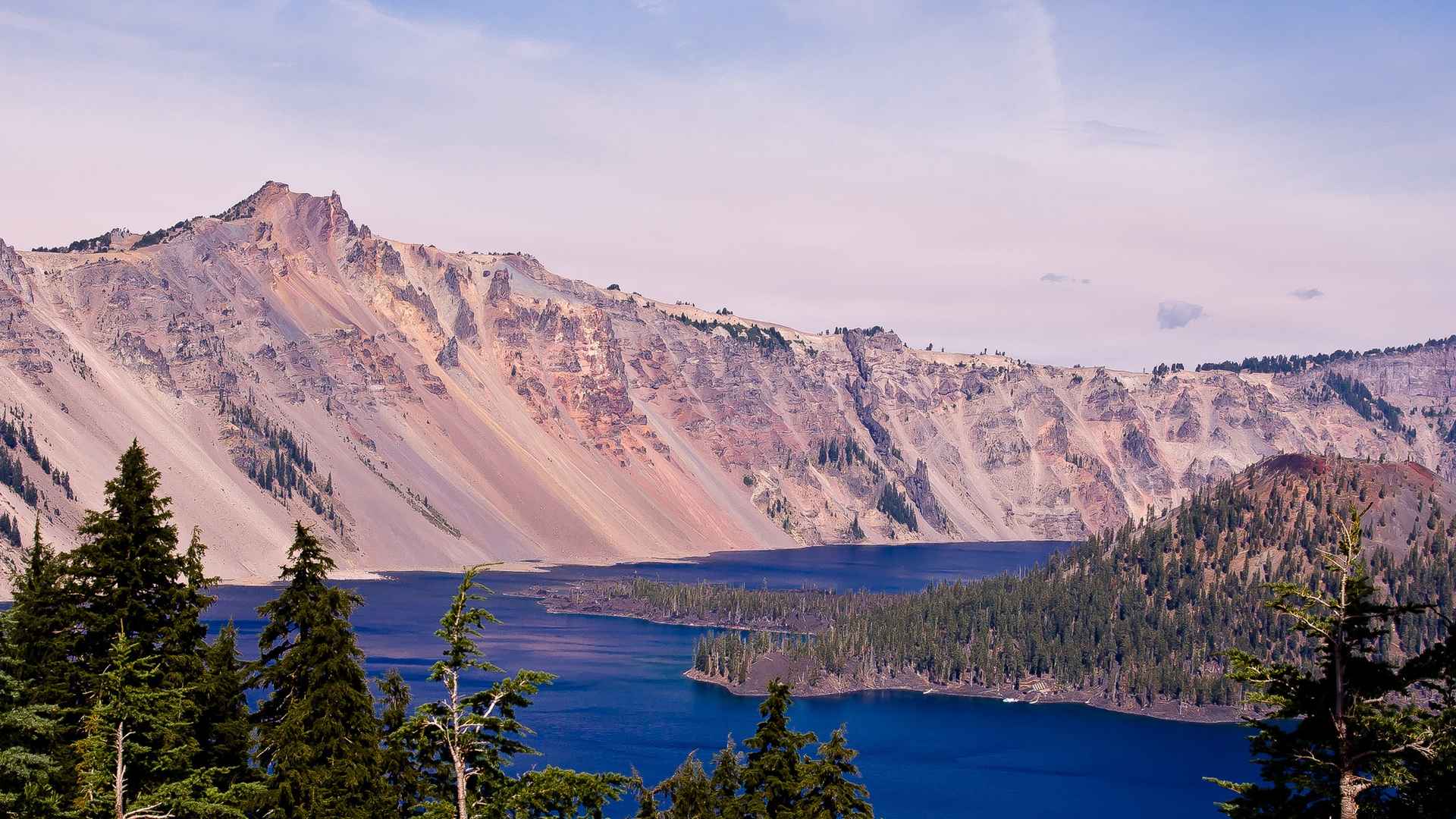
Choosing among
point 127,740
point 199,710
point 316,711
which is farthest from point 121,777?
point 316,711

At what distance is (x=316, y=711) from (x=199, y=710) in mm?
2450

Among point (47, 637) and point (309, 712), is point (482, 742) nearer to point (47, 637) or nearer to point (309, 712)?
point (309, 712)

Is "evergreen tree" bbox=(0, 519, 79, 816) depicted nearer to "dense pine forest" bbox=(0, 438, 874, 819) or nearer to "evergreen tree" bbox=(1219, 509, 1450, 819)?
"dense pine forest" bbox=(0, 438, 874, 819)

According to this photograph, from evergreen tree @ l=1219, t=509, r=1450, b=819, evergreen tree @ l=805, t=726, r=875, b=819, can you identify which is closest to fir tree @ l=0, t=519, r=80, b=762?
evergreen tree @ l=805, t=726, r=875, b=819

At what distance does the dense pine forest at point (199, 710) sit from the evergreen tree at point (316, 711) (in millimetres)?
37

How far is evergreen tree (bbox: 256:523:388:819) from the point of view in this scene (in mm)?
31047

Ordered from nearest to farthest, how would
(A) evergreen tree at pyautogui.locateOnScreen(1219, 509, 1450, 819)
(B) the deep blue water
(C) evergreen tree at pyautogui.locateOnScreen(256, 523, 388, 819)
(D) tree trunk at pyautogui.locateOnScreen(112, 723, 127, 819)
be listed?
(A) evergreen tree at pyautogui.locateOnScreen(1219, 509, 1450, 819), (D) tree trunk at pyautogui.locateOnScreen(112, 723, 127, 819), (C) evergreen tree at pyautogui.locateOnScreen(256, 523, 388, 819), (B) the deep blue water

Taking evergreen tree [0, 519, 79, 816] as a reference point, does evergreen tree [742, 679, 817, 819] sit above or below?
below

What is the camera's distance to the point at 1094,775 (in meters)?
160

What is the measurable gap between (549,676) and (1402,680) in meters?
15.2

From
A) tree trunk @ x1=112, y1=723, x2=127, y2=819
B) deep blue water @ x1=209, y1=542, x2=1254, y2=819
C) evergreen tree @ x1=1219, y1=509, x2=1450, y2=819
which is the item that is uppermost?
evergreen tree @ x1=1219, y1=509, x2=1450, y2=819

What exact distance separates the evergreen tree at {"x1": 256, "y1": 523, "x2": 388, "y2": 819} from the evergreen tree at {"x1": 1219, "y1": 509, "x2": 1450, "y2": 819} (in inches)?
711

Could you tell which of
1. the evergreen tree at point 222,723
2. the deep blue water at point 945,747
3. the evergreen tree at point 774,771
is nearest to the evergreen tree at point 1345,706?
the evergreen tree at point 774,771

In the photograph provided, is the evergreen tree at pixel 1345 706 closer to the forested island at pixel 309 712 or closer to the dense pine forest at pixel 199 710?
the forested island at pixel 309 712
